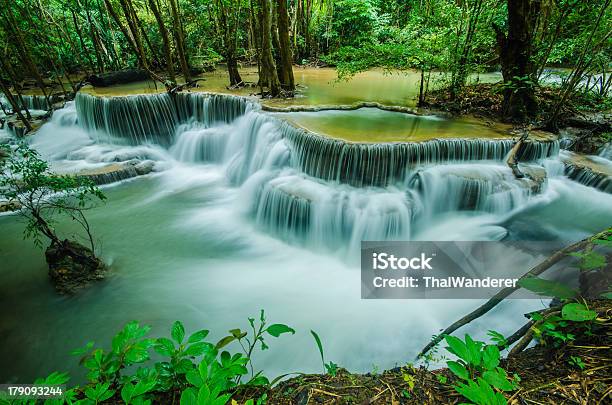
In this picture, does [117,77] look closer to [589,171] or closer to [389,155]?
[389,155]

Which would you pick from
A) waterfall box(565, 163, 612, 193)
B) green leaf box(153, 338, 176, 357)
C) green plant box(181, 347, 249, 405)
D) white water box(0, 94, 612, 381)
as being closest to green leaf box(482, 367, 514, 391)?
green plant box(181, 347, 249, 405)

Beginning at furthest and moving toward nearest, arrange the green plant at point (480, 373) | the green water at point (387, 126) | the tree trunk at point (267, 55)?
1. the tree trunk at point (267, 55)
2. the green water at point (387, 126)
3. the green plant at point (480, 373)

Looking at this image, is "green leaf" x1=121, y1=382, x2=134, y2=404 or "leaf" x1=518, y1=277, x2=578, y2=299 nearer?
"green leaf" x1=121, y1=382, x2=134, y2=404

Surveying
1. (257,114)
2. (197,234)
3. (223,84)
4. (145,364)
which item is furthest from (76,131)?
(145,364)

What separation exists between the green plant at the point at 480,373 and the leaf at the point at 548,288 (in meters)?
0.51

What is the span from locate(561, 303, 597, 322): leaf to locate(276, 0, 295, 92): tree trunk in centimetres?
971

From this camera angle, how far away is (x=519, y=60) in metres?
7.07

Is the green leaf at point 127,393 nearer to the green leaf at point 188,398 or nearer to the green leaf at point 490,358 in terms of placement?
the green leaf at point 188,398

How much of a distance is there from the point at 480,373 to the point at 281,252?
15.9ft

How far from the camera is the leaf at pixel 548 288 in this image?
165 cm

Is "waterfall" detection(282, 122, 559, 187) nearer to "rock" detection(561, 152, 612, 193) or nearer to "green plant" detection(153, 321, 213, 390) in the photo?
"rock" detection(561, 152, 612, 193)

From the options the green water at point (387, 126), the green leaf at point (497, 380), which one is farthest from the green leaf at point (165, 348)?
the green water at point (387, 126)

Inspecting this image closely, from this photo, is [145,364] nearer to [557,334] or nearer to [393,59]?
[557,334]

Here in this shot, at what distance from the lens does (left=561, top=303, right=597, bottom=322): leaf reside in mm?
1455
